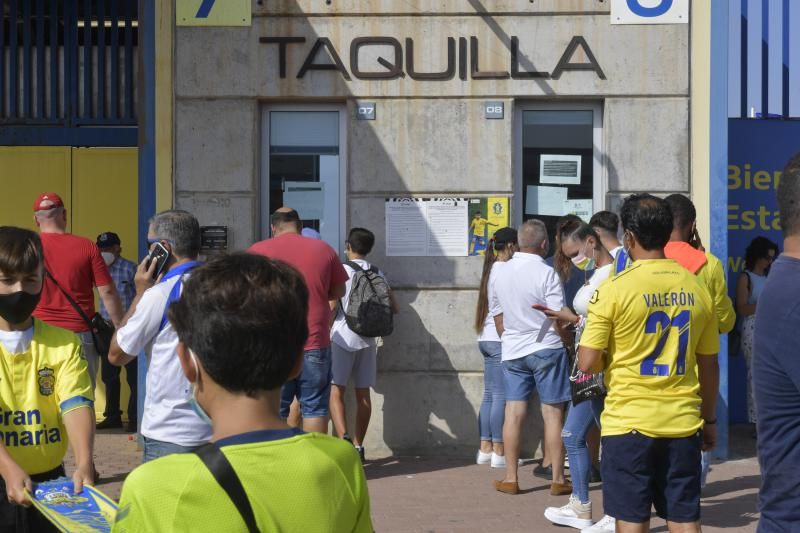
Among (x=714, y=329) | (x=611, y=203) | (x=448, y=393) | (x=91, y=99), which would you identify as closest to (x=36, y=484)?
(x=714, y=329)

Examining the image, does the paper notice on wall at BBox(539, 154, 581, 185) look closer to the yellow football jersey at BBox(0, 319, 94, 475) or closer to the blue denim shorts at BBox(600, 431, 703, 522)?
the blue denim shorts at BBox(600, 431, 703, 522)

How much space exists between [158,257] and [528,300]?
341 centimetres

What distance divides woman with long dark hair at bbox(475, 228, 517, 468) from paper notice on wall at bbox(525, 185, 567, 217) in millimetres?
672

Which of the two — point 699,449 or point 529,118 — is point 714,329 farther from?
point 529,118

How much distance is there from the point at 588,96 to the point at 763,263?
92.8 inches

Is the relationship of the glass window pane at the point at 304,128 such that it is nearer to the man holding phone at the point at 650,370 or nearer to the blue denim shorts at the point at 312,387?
A: the blue denim shorts at the point at 312,387

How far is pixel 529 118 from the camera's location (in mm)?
9344

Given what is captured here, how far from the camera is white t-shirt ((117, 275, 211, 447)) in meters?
4.54

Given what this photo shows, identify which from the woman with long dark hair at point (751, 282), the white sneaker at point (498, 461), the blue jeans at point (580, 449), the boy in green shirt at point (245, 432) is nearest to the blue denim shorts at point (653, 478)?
the blue jeans at point (580, 449)

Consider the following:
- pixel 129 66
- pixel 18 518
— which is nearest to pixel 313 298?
Answer: pixel 18 518

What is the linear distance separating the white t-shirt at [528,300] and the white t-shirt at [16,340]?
13.8 ft

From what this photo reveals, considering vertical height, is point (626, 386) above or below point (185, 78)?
below

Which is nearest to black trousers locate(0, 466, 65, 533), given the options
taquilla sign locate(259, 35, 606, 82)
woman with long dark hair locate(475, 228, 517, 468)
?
woman with long dark hair locate(475, 228, 517, 468)

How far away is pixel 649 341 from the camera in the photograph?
16.0 ft
